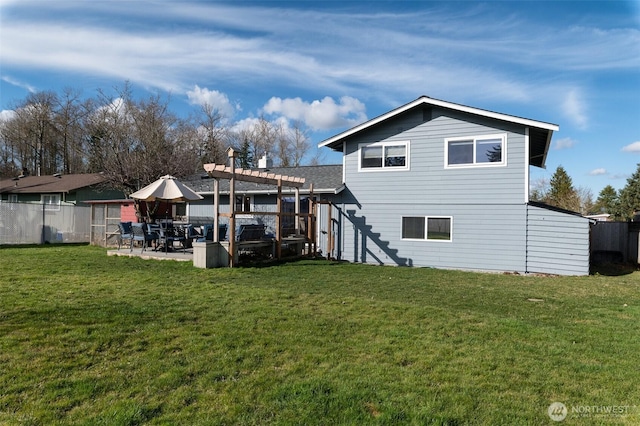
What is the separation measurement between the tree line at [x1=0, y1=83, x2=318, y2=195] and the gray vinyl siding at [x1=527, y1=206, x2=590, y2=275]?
17.9 meters

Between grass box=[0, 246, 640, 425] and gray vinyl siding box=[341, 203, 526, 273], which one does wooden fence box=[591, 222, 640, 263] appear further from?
grass box=[0, 246, 640, 425]

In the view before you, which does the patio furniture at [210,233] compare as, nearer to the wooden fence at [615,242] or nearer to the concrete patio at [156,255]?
the concrete patio at [156,255]

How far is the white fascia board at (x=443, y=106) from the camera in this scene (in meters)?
10.9

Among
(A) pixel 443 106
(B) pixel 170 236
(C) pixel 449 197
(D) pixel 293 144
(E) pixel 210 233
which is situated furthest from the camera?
(D) pixel 293 144

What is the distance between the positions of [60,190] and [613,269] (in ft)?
85.5

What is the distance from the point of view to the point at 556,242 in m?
11.0

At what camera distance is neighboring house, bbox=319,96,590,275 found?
36.8ft

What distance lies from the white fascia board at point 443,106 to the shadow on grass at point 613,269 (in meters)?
4.55

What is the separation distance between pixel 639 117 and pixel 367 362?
19552mm

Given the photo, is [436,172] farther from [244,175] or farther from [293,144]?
[293,144]

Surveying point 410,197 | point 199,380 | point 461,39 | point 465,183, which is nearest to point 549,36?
point 461,39

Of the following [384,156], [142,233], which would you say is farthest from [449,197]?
[142,233]

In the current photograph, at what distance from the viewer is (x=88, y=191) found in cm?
2361

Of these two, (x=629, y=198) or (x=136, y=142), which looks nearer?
(x=136, y=142)
